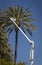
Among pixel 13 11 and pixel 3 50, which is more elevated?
pixel 13 11

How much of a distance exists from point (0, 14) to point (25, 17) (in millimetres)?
6163

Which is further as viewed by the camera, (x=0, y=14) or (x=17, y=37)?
(x=17, y=37)

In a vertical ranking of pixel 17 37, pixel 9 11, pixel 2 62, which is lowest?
pixel 2 62

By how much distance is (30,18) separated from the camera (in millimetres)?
63281

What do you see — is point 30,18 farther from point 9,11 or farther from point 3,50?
point 3,50

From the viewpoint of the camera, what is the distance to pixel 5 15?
59656mm

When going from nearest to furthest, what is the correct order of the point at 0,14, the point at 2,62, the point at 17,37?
the point at 2,62
the point at 0,14
the point at 17,37

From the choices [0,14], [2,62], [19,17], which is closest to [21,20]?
[19,17]

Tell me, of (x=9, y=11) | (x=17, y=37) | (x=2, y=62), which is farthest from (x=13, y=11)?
(x=2, y=62)

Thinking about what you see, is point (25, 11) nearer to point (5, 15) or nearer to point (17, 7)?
point (17, 7)

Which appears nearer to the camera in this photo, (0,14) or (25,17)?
(0,14)

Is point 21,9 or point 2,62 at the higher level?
point 21,9

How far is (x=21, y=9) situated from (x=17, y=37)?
5.39 metres

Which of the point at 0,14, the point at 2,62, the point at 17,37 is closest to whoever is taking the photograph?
the point at 2,62
